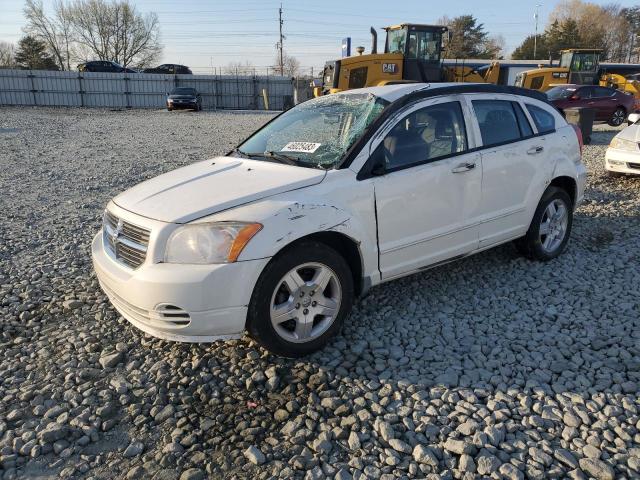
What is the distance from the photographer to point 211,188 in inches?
140

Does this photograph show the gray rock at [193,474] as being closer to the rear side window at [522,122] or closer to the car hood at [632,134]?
the rear side window at [522,122]

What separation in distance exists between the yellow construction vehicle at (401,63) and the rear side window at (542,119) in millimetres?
13529

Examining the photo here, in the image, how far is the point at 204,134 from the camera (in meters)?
17.7

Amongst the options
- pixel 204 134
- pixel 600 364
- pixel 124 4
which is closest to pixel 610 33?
pixel 124 4

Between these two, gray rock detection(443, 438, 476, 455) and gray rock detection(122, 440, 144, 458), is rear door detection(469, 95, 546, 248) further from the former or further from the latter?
gray rock detection(122, 440, 144, 458)

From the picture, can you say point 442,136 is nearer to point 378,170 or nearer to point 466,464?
point 378,170

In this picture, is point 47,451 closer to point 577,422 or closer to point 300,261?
point 300,261

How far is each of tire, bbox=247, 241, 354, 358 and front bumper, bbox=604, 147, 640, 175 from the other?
7119 mm

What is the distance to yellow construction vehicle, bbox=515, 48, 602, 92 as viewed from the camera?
23953mm

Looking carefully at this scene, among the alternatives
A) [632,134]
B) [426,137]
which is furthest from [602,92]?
[426,137]

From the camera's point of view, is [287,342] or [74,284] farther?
[74,284]

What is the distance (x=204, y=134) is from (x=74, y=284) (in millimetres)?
13703

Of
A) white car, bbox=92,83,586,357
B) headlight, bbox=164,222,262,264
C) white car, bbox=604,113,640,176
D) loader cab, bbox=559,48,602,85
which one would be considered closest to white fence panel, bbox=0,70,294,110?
loader cab, bbox=559,48,602,85

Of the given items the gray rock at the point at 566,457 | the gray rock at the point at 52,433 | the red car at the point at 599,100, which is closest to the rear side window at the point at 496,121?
the gray rock at the point at 566,457
